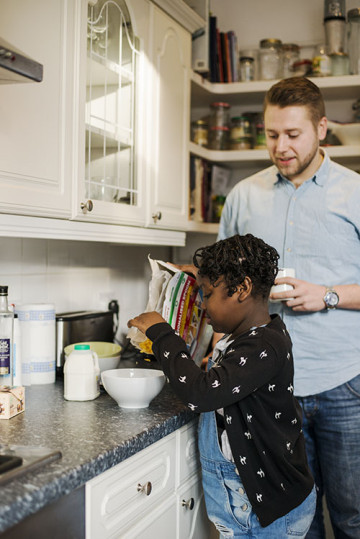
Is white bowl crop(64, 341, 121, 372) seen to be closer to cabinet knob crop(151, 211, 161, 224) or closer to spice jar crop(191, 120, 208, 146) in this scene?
cabinet knob crop(151, 211, 161, 224)

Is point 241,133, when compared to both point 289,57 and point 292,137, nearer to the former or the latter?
point 289,57

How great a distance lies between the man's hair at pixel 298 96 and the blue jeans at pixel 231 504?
870 mm

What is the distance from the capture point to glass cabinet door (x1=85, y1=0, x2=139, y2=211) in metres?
1.72

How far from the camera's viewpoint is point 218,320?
143cm

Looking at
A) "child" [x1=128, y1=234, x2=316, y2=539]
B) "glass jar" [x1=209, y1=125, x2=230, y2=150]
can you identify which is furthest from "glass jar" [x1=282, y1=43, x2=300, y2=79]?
"child" [x1=128, y1=234, x2=316, y2=539]

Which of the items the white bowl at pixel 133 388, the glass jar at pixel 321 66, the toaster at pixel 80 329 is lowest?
the white bowl at pixel 133 388

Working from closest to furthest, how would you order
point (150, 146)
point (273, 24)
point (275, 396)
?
point (275, 396), point (150, 146), point (273, 24)

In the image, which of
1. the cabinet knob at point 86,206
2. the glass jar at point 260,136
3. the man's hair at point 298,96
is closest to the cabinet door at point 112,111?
the cabinet knob at point 86,206

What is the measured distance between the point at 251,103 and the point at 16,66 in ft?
5.68

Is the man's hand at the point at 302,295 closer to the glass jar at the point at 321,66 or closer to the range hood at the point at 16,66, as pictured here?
the range hood at the point at 16,66

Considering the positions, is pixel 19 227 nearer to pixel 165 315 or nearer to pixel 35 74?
pixel 35 74

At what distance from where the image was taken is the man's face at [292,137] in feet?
5.73

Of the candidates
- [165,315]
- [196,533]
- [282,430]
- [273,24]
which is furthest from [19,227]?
[273,24]

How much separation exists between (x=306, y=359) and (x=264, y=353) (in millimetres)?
448
